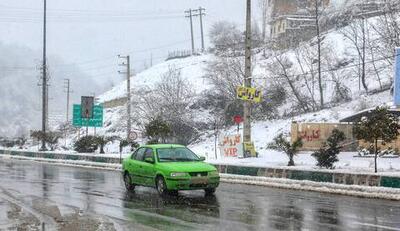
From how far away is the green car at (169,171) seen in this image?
52.7 feet

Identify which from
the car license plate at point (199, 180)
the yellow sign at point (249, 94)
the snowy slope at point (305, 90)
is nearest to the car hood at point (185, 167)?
the car license plate at point (199, 180)

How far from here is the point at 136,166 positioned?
18375 millimetres

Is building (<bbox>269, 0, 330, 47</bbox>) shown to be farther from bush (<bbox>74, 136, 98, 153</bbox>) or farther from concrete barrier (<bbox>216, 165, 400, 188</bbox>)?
concrete barrier (<bbox>216, 165, 400, 188</bbox>)

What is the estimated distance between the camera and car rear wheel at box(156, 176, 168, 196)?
53.8 feet

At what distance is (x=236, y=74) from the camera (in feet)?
206

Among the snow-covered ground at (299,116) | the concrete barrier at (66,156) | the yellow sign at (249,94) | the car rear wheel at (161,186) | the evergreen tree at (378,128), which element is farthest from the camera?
the concrete barrier at (66,156)

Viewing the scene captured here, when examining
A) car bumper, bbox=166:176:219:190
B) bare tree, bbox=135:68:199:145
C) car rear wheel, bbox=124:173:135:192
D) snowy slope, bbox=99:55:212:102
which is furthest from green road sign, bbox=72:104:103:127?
car bumper, bbox=166:176:219:190

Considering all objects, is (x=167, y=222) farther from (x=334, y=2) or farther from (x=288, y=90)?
(x=334, y=2)

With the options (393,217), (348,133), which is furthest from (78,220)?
→ (348,133)

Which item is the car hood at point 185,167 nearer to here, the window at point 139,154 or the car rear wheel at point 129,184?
the window at point 139,154

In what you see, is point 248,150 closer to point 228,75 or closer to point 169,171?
point 169,171

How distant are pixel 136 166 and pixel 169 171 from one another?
250cm

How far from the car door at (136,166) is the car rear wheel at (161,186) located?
1.26 meters

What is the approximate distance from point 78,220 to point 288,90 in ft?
175
